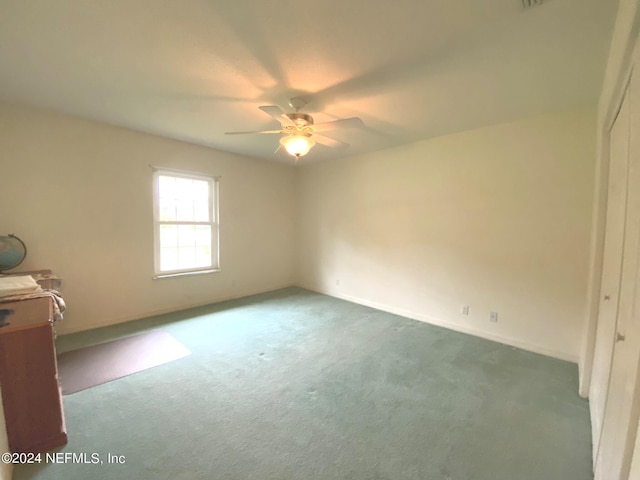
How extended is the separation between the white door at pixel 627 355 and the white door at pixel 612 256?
0.12m

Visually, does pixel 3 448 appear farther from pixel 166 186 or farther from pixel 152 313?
pixel 166 186

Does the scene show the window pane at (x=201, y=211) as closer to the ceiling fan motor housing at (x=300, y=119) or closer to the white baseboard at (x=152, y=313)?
the white baseboard at (x=152, y=313)

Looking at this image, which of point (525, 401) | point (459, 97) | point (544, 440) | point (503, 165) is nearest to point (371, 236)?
point (503, 165)

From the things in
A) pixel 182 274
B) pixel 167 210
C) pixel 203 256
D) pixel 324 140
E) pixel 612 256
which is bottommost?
pixel 182 274

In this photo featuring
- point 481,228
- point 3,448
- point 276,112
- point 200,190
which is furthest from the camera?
point 200,190

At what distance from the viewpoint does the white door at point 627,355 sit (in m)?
0.87

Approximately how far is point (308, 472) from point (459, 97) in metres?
2.99

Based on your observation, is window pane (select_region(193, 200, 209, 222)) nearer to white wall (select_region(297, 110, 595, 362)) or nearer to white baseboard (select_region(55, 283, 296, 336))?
white baseboard (select_region(55, 283, 296, 336))

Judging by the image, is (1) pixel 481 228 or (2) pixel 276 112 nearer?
(2) pixel 276 112

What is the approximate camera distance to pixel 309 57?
6.09 ft

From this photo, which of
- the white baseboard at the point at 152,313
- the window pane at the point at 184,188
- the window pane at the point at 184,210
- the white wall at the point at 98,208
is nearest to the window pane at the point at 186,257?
the white wall at the point at 98,208

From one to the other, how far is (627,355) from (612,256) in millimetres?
926

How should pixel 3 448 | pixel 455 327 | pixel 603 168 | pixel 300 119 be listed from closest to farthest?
1. pixel 3 448
2. pixel 603 168
3. pixel 300 119
4. pixel 455 327

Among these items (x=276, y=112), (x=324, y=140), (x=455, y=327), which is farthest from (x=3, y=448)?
(x=455, y=327)
